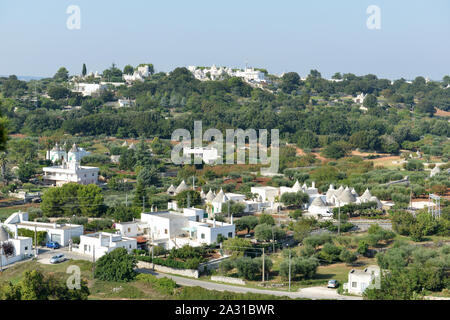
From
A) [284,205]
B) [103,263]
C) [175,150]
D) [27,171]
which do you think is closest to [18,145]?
[27,171]

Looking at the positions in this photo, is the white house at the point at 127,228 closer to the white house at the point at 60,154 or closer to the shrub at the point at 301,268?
the shrub at the point at 301,268

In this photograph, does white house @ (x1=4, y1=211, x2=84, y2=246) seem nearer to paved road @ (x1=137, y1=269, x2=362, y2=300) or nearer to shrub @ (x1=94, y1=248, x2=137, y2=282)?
shrub @ (x1=94, y1=248, x2=137, y2=282)

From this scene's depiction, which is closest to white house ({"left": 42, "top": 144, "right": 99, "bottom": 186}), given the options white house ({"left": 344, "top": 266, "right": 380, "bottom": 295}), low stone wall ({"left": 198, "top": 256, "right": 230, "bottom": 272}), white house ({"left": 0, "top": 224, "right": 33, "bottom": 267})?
white house ({"left": 0, "top": 224, "right": 33, "bottom": 267})

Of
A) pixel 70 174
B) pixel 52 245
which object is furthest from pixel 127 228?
pixel 70 174

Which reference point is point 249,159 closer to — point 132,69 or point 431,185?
point 431,185

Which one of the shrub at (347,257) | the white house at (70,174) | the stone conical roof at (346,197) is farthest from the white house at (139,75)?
the shrub at (347,257)

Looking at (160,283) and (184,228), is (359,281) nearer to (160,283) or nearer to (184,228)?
(160,283)
